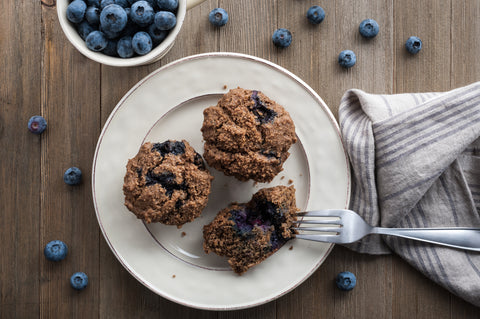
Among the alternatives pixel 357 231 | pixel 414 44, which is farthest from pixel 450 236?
pixel 414 44

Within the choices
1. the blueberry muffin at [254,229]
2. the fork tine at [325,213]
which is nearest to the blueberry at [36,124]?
the blueberry muffin at [254,229]

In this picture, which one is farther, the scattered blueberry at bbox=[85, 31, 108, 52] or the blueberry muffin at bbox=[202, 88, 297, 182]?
the blueberry muffin at bbox=[202, 88, 297, 182]

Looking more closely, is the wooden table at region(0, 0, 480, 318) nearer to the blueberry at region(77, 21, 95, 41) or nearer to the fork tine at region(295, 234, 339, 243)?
the fork tine at region(295, 234, 339, 243)

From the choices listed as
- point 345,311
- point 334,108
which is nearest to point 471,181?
point 334,108

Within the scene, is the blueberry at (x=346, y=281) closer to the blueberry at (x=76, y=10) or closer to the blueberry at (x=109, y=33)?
the blueberry at (x=109, y=33)

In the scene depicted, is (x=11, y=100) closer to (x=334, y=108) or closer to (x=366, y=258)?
(x=334, y=108)

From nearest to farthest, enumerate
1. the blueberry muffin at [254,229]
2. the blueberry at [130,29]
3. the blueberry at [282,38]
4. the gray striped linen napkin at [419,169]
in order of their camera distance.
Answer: the blueberry at [130,29]
the blueberry muffin at [254,229]
the gray striped linen napkin at [419,169]
the blueberry at [282,38]

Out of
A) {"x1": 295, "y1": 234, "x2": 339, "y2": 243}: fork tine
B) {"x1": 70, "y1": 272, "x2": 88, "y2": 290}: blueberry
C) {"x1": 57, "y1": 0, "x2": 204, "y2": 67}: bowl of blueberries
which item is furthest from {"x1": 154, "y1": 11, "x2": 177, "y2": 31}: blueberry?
{"x1": 70, "y1": 272, "x2": 88, "y2": 290}: blueberry
